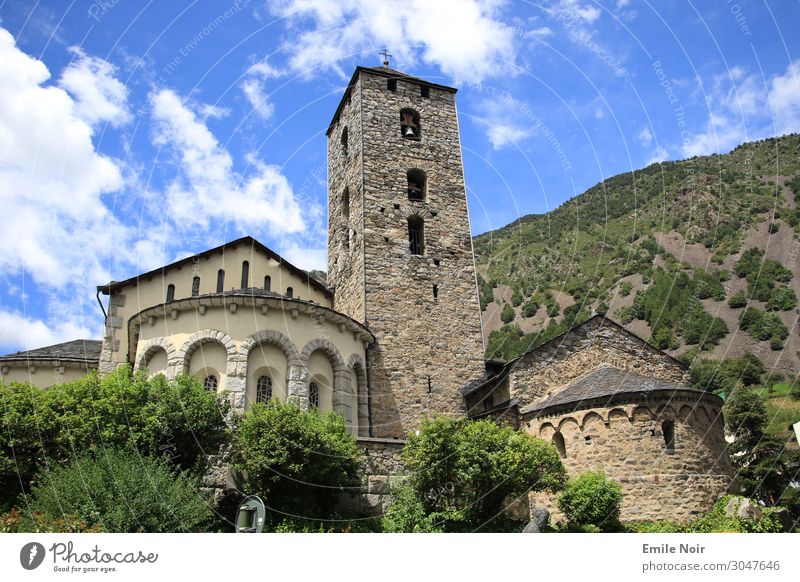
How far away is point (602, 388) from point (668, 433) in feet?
8.65

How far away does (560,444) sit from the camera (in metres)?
22.1

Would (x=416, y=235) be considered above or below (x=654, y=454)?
above

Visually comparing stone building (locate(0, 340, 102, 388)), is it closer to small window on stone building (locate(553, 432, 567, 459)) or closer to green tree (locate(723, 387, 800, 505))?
small window on stone building (locate(553, 432, 567, 459))

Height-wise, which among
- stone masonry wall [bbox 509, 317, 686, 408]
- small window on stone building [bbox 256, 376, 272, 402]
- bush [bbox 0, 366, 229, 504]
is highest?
stone masonry wall [bbox 509, 317, 686, 408]

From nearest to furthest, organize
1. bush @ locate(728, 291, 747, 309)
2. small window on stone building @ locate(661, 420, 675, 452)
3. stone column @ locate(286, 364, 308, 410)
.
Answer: small window on stone building @ locate(661, 420, 675, 452) < stone column @ locate(286, 364, 308, 410) < bush @ locate(728, 291, 747, 309)

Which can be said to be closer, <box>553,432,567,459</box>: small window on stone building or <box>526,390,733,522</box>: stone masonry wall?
<box>526,390,733,522</box>: stone masonry wall

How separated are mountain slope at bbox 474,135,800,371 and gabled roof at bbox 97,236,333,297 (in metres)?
58.6

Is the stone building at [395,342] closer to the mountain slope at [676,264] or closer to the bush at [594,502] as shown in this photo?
the bush at [594,502]

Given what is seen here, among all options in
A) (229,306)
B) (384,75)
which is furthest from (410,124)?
(229,306)

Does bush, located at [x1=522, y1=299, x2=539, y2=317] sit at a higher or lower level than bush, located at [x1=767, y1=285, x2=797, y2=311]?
higher

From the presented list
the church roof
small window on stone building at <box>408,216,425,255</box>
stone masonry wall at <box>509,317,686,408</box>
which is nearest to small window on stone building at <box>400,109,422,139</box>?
small window on stone building at <box>408,216,425,255</box>

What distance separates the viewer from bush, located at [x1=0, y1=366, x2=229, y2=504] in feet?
58.7

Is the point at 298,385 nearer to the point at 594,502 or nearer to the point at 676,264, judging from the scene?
the point at 594,502
